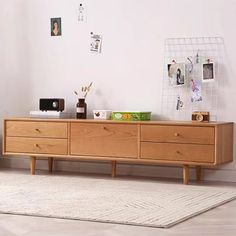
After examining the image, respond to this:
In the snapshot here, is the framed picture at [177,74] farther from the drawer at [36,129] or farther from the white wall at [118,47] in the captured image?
the drawer at [36,129]

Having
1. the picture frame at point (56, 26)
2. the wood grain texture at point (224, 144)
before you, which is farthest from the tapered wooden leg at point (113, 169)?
the picture frame at point (56, 26)

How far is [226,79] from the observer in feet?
17.4

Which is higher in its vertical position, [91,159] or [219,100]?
[219,100]

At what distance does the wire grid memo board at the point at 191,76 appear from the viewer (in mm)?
5332

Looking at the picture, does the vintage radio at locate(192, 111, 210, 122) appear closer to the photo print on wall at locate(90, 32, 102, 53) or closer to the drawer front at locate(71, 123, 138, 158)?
the drawer front at locate(71, 123, 138, 158)

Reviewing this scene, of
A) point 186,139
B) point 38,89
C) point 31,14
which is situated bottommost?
point 186,139

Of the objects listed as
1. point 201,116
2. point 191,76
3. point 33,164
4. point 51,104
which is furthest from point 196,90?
point 33,164

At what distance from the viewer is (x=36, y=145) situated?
5.57m

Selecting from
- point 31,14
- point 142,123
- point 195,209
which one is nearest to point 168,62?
point 142,123

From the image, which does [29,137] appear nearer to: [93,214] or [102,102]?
[102,102]

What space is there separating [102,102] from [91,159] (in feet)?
1.70

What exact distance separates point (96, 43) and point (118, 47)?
8.6 inches

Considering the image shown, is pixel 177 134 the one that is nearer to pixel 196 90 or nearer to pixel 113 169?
pixel 196 90

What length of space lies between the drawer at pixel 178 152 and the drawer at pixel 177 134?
38 millimetres
